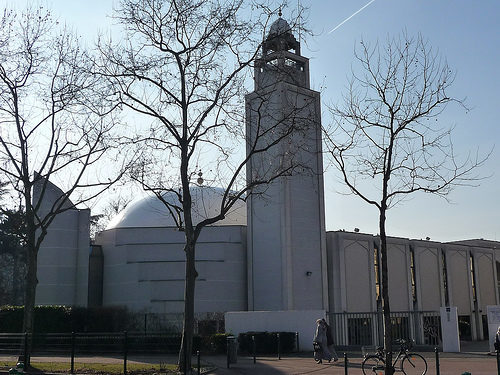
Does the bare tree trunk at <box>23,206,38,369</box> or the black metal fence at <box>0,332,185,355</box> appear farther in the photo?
the black metal fence at <box>0,332,185,355</box>

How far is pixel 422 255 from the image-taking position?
159 ft

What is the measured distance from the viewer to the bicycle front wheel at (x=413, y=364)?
17062 mm

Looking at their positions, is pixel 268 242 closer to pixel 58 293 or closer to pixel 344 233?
pixel 344 233

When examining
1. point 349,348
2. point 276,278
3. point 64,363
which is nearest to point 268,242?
point 276,278

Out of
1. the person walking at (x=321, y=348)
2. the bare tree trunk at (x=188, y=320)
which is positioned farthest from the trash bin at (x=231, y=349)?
the person walking at (x=321, y=348)

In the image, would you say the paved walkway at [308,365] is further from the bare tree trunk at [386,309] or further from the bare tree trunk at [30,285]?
the bare tree trunk at [386,309]

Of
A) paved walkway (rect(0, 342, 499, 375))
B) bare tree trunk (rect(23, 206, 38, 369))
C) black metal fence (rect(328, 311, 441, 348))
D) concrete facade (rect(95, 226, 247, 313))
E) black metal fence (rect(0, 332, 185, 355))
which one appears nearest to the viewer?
paved walkway (rect(0, 342, 499, 375))

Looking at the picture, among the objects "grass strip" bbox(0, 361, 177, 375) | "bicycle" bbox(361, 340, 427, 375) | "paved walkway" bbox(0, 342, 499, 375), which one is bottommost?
"paved walkway" bbox(0, 342, 499, 375)

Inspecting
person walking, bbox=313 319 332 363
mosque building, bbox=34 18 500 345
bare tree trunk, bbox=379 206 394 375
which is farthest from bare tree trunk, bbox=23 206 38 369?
mosque building, bbox=34 18 500 345

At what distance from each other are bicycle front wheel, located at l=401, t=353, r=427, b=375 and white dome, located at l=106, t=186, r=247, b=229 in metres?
25.5

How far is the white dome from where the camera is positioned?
1710 inches

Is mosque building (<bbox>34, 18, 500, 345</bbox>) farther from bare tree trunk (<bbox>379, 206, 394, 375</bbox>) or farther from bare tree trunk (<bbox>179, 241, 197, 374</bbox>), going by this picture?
bare tree trunk (<bbox>379, 206, 394, 375</bbox>)

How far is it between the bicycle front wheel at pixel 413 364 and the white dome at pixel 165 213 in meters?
25.5

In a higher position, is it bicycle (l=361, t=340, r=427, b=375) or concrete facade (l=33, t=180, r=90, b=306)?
concrete facade (l=33, t=180, r=90, b=306)
